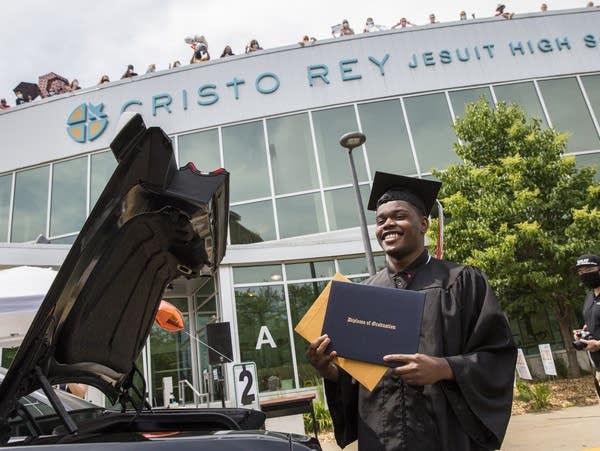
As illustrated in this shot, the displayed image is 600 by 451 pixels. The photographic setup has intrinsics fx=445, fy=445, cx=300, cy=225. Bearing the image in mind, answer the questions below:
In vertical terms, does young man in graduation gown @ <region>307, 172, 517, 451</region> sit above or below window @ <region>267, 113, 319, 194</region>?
below

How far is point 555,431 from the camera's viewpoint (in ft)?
20.5

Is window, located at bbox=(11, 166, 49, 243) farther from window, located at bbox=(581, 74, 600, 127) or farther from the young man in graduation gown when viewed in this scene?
window, located at bbox=(581, 74, 600, 127)

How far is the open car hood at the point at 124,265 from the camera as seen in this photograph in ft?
4.57

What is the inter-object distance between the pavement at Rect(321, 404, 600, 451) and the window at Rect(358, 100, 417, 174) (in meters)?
7.47

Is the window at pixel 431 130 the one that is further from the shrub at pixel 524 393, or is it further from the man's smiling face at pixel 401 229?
the man's smiling face at pixel 401 229

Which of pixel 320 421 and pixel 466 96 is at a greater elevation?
pixel 466 96

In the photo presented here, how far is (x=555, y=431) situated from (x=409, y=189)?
5900 millimetres

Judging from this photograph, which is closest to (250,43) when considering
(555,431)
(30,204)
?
(30,204)

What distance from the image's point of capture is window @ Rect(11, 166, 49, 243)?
45.7 feet

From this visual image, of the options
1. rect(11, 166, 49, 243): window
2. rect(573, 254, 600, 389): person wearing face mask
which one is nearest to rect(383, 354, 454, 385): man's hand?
rect(573, 254, 600, 389): person wearing face mask

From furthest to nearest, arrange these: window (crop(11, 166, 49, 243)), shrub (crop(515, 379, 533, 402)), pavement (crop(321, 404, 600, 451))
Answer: window (crop(11, 166, 49, 243)) < shrub (crop(515, 379, 533, 402)) < pavement (crop(321, 404, 600, 451))

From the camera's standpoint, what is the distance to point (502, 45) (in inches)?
561

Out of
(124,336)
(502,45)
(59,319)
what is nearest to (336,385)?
(124,336)

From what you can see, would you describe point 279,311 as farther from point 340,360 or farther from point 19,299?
point 340,360
